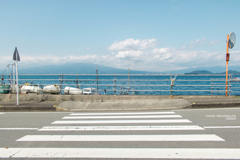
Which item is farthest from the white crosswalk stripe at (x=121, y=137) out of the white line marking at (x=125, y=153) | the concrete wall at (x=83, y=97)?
the concrete wall at (x=83, y=97)

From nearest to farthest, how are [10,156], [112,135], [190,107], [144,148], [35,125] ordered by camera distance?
1. [10,156]
2. [144,148]
3. [112,135]
4. [35,125]
5. [190,107]

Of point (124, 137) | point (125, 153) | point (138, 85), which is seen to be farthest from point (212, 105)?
point (125, 153)

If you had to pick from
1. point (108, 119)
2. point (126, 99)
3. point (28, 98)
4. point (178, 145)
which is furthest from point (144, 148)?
point (28, 98)

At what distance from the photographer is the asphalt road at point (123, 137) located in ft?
12.9

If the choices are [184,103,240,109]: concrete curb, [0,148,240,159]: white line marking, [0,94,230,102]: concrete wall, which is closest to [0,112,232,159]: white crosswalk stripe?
[0,148,240,159]: white line marking

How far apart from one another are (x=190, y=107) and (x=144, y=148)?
18.5ft

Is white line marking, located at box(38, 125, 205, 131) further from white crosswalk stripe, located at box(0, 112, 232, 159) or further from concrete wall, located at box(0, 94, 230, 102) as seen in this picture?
concrete wall, located at box(0, 94, 230, 102)

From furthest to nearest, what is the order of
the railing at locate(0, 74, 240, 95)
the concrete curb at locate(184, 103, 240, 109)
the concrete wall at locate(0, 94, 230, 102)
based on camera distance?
1. the concrete wall at locate(0, 94, 230, 102)
2. the railing at locate(0, 74, 240, 95)
3. the concrete curb at locate(184, 103, 240, 109)

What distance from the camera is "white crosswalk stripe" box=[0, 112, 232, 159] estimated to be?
12.7 feet

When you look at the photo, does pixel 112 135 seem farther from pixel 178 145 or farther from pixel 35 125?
pixel 35 125

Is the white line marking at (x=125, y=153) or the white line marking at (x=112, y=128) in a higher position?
the white line marking at (x=112, y=128)

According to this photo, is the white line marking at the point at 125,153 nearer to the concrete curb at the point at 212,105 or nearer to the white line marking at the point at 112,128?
the white line marking at the point at 112,128

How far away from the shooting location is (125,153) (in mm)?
3926

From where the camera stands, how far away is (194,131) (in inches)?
210
